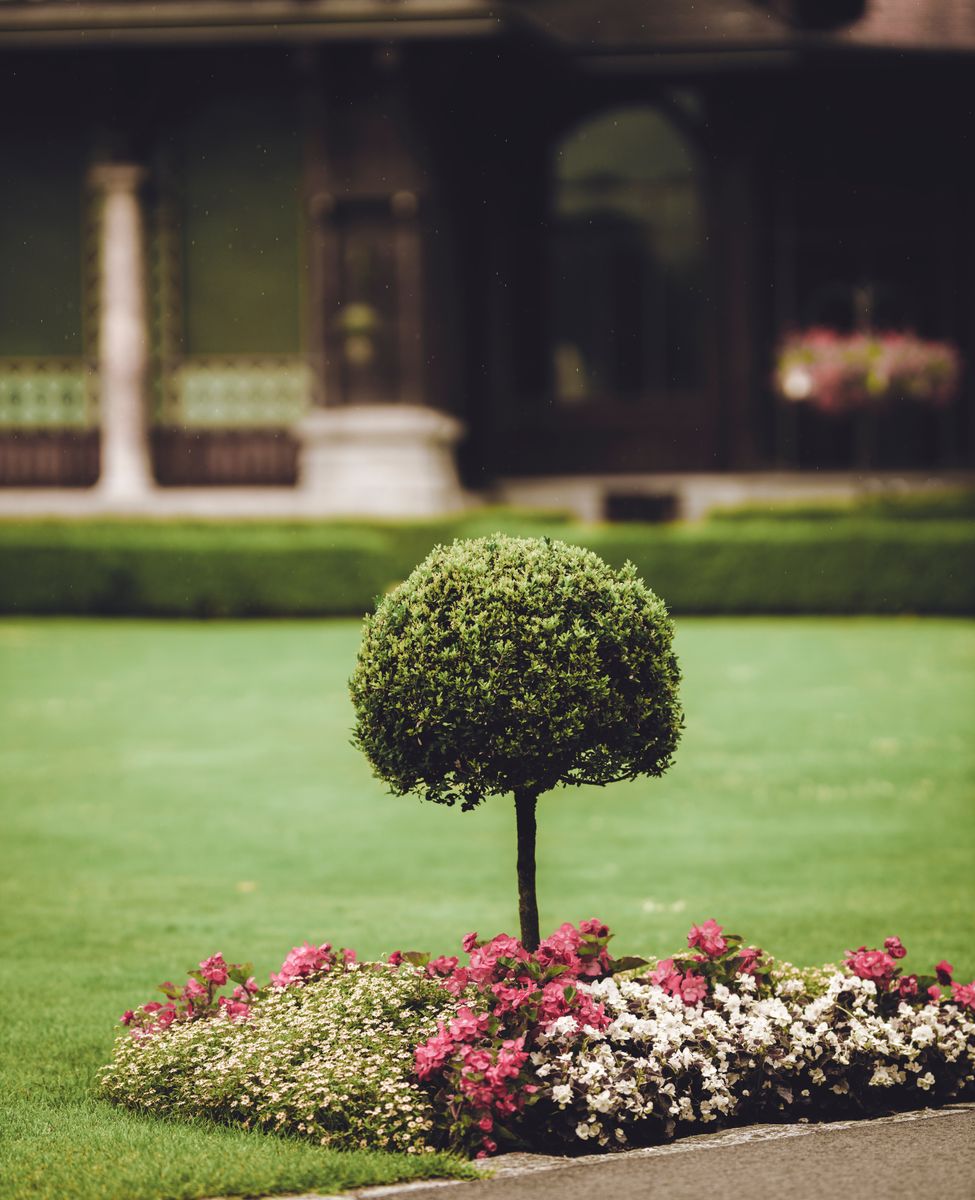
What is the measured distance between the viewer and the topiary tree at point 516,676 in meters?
5.38

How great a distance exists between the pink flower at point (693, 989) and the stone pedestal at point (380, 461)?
17061 mm

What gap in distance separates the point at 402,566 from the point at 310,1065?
47.6 ft

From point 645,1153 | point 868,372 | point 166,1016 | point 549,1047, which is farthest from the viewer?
point 868,372

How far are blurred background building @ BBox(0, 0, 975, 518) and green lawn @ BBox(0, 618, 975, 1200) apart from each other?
8.98 metres

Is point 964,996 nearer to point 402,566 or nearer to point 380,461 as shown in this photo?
point 402,566

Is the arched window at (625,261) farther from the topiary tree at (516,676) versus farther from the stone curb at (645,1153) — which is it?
the stone curb at (645,1153)

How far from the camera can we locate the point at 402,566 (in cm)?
1966

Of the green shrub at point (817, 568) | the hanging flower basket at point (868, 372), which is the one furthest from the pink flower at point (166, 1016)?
the hanging flower basket at point (868, 372)

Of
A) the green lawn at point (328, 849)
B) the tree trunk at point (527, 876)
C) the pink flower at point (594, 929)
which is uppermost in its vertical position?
the tree trunk at point (527, 876)

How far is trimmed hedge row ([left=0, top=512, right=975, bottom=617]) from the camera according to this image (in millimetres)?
19516

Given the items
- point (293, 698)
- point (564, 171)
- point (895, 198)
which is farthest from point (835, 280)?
point (293, 698)

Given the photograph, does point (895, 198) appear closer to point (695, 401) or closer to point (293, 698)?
point (695, 401)

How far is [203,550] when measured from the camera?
19938 mm

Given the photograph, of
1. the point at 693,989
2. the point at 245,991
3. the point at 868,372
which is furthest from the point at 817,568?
the point at 693,989
